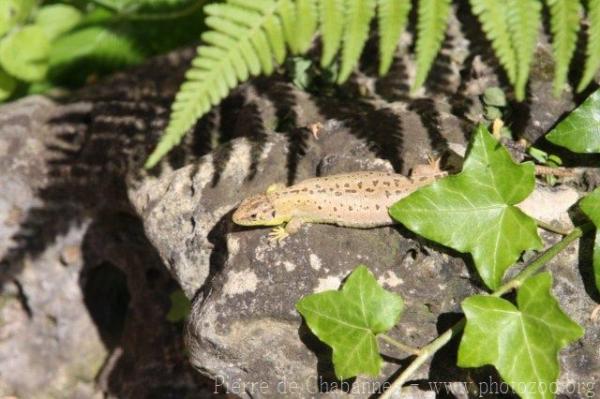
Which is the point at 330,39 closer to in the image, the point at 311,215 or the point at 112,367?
the point at 311,215

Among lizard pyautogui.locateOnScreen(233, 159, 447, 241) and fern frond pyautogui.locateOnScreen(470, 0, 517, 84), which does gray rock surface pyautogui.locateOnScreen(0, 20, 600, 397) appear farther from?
fern frond pyautogui.locateOnScreen(470, 0, 517, 84)

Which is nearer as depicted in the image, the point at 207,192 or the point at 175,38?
the point at 207,192

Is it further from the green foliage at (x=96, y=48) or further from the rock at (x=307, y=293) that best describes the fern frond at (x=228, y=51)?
the green foliage at (x=96, y=48)

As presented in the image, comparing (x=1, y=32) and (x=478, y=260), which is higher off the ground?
(x=1, y=32)

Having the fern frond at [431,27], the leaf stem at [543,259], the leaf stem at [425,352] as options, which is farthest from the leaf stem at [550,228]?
the fern frond at [431,27]

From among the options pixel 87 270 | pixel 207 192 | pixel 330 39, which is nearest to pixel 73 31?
pixel 87 270

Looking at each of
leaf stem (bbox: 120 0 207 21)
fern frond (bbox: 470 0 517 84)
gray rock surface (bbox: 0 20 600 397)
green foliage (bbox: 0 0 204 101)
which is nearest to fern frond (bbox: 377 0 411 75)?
fern frond (bbox: 470 0 517 84)

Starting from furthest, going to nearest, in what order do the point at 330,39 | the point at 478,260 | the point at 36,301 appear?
the point at 36,301
the point at 478,260
the point at 330,39
